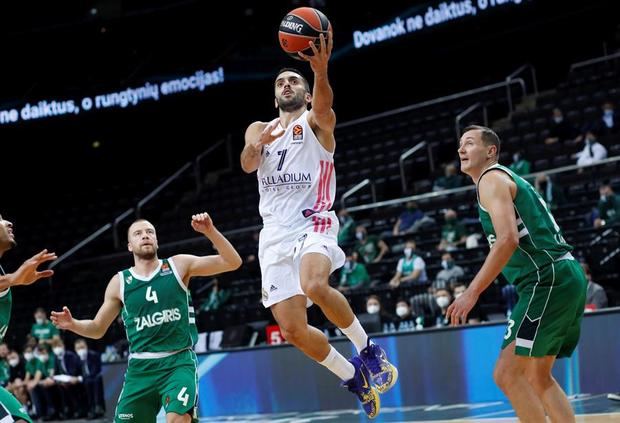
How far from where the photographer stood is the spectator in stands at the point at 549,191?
16000mm

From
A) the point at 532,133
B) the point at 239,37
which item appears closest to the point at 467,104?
the point at 532,133

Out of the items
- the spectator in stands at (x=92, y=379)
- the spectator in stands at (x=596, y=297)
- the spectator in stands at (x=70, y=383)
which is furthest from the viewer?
the spectator in stands at (x=70, y=383)

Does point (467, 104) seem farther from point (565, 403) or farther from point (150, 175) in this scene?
point (565, 403)

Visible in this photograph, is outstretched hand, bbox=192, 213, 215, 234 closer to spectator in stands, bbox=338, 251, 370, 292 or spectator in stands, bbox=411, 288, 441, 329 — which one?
spectator in stands, bbox=411, 288, 441, 329

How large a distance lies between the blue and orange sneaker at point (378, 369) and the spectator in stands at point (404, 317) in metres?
6.83

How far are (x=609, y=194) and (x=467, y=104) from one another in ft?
28.9

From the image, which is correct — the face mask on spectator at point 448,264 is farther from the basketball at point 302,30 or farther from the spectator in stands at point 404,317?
the basketball at point 302,30

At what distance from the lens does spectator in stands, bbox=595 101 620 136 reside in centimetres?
1766

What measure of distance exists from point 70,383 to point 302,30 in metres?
11.6

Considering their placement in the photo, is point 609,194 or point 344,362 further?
point 609,194

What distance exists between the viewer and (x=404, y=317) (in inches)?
566

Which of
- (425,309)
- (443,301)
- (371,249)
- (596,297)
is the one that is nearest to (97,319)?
(596,297)

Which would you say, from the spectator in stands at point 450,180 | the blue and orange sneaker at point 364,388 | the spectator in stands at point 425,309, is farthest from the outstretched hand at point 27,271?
the spectator in stands at point 450,180

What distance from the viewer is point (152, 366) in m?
6.84
